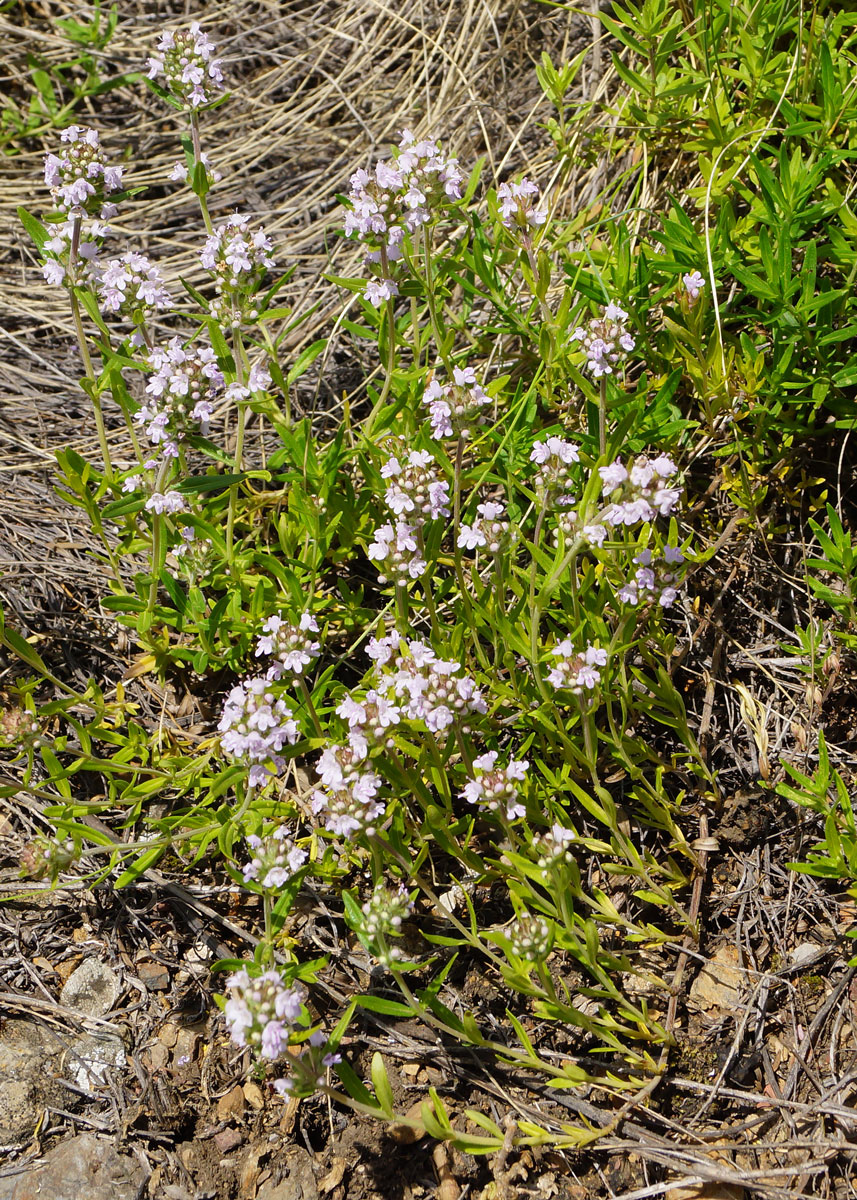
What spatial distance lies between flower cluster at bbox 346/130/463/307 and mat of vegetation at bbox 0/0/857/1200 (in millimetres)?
18

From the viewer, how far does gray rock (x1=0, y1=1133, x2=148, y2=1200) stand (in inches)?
132

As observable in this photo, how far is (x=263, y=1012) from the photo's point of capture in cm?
284

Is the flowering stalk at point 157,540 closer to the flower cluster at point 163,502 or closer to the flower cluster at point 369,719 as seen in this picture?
the flower cluster at point 163,502

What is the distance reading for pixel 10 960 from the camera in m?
3.85

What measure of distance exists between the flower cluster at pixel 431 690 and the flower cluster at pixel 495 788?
20 cm

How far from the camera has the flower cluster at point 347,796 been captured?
3.12 meters

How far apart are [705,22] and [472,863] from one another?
4.14m

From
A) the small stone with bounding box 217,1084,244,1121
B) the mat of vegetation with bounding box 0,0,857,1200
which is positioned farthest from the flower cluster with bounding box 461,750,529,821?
the small stone with bounding box 217,1084,244,1121

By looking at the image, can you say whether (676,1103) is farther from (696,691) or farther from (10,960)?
(10,960)

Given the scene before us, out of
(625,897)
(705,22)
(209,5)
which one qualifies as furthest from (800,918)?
(209,5)

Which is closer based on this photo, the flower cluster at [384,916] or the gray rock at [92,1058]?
the flower cluster at [384,916]

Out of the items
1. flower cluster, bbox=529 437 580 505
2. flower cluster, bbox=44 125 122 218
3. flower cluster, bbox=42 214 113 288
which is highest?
flower cluster, bbox=44 125 122 218

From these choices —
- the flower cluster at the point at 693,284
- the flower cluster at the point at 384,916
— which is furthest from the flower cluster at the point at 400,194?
the flower cluster at the point at 384,916

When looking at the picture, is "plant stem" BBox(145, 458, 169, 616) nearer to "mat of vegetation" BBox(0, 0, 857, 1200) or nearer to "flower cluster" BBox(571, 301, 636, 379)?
"mat of vegetation" BBox(0, 0, 857, 1200)
